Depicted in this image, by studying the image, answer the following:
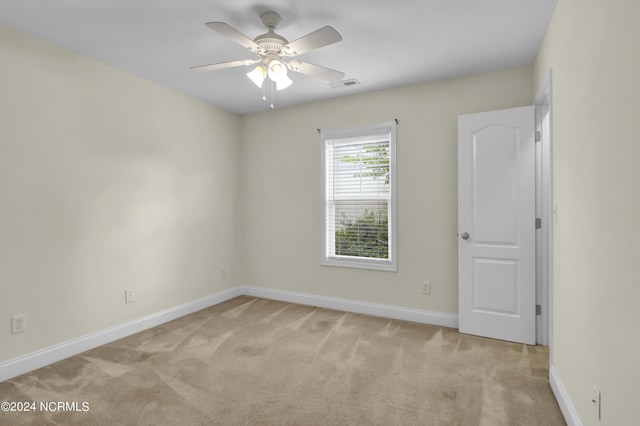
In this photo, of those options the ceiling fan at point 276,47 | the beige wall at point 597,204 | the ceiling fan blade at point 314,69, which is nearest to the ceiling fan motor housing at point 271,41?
the ceiling fan at point 276,47

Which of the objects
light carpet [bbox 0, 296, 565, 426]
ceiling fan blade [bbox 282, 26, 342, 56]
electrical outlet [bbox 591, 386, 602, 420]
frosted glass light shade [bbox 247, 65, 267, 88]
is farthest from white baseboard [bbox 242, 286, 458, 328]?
ceiling fan blade [bbox 282, 26, 342, 56]

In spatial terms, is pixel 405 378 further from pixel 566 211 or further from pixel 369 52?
pixel 369 52

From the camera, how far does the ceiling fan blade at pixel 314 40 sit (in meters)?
2.01

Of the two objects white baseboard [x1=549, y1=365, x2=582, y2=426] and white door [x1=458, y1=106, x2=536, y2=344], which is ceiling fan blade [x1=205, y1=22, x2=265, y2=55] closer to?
white door [x1=458, y1=106, x2=536, y2=344]

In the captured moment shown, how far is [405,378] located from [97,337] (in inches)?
108

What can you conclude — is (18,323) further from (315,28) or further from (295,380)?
(315,28)

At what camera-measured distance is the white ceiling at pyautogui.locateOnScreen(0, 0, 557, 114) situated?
89.2 inches

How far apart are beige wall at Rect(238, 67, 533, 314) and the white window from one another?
98 millimetres

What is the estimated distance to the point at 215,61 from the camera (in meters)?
3.09

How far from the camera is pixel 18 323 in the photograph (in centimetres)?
257

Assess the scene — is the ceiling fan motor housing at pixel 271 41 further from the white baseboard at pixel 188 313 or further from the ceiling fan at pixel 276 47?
the white baseboard at pixel 188 313

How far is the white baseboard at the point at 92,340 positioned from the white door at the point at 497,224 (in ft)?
10.0

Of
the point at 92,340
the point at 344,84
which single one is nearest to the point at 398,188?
the point at 344,84

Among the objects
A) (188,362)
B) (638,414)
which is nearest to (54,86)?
(188,362)
